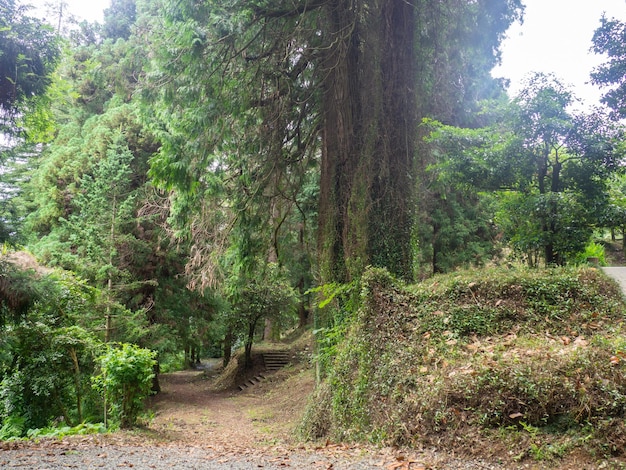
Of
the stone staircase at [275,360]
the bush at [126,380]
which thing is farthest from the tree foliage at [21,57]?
the stone staircase at [275,360]

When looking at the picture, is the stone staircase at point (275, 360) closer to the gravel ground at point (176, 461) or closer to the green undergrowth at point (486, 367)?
the green undergrowth at point (486, 367)

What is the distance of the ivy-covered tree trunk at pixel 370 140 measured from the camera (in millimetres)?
8562

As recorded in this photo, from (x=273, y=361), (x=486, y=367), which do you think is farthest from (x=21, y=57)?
(x=273, y=361)

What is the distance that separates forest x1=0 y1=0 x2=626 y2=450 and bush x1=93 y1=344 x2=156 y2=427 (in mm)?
34

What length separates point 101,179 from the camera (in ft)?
41.2

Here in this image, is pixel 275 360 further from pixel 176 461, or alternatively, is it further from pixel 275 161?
pixel 176 461

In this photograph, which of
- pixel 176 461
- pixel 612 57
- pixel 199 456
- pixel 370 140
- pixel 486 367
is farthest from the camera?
pixel 612 57

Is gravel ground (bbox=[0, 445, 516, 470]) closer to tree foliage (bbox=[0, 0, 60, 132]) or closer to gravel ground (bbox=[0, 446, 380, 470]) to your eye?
gravel ground (bbox=[0, 446, 380, 470])

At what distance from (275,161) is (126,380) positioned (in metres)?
5.57

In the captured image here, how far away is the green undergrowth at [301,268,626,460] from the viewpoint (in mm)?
3980

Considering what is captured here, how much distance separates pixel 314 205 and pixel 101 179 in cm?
610

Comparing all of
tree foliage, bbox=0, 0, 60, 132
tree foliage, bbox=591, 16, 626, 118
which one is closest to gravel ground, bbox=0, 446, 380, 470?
tree foliage, bbox=0, 0, 60, 132

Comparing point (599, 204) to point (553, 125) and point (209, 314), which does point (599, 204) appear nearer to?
point (553, 125)

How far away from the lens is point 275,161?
10398mm
